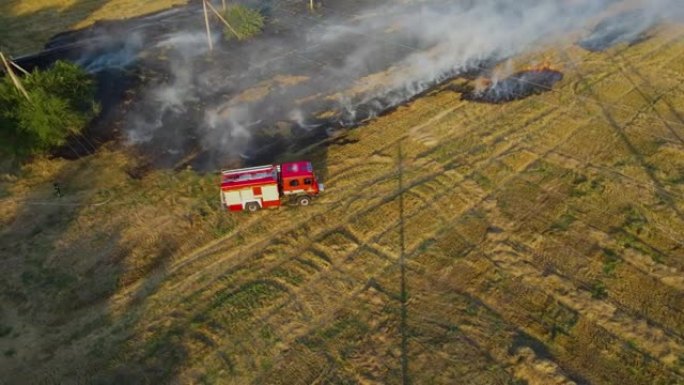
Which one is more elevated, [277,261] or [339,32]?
[339,32]

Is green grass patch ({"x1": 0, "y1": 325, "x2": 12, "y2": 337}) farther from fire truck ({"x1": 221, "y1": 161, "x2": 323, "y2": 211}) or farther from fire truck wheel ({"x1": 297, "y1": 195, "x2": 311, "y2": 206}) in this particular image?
fire truck wheel ({"x1": 297, "y1": 195, "x2": 311, "y2": 206})

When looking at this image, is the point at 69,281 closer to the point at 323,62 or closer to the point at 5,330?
the point at 5,330

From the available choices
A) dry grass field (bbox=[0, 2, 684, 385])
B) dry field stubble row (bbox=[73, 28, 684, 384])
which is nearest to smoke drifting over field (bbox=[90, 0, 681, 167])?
dry grass field (bbox=[0, 2, 684, 385])

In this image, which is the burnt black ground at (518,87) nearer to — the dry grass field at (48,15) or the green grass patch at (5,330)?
the green grass patch at (5,330)

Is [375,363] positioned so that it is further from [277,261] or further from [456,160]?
[456,160]

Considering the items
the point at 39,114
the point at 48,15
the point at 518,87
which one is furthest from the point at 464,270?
the point at 48,15

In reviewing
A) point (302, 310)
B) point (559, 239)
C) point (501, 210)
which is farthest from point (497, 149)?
point (302, 310)
